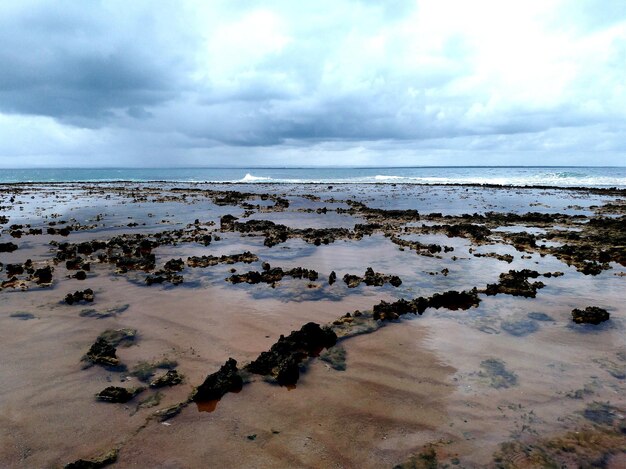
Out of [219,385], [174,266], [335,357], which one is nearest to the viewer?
[219,385]

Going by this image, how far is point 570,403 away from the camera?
17.0ft

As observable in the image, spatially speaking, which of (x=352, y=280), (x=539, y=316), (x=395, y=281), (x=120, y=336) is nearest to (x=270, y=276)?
(x=352, y=280)

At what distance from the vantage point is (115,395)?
5.22 meters

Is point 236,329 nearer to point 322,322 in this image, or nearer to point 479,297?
point 322,322

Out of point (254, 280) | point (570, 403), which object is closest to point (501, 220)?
point (254, 280)

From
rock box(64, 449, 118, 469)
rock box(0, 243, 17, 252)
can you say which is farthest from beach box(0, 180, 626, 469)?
rock box(0, 243, 17, 252)

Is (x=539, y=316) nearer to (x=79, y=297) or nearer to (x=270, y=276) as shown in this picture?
(x=270, y=276)

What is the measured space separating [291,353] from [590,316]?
6.41 metres

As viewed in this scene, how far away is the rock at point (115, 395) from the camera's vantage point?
5.21m

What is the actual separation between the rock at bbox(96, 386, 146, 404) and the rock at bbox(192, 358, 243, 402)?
3.01 ft

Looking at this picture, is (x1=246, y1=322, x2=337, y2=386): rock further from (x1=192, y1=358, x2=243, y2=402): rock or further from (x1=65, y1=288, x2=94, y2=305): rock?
(x1=65, y1=288, x2=94, y2=305): rock

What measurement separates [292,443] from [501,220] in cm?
2331

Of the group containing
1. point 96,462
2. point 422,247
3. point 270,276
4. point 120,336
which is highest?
point 422,247

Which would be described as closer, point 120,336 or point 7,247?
point 120,336
